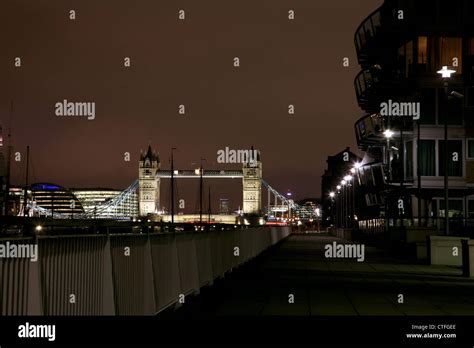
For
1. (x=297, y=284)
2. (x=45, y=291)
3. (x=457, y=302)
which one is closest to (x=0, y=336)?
(x=45, y=291)

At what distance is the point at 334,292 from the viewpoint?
68.7 feet

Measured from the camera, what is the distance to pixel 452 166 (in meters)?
61.8

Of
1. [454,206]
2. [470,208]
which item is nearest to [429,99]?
[454,206]

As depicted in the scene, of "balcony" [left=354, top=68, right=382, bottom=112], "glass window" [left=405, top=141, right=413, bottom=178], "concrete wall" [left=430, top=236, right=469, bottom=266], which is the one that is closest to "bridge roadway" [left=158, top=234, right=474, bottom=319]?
"concrete wall" [left=430, top=236, right=469, bottom=266]

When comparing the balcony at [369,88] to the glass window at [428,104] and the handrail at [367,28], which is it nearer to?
the handrail at [367,28]

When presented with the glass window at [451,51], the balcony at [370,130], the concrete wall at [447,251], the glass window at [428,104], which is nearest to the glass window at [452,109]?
the glass window at [428,104]

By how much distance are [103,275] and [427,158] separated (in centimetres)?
5136

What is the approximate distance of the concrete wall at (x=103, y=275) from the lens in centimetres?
888

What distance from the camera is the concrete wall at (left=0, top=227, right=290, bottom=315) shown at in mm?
8875

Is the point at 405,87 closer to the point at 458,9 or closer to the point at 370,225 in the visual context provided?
the point at 458,9

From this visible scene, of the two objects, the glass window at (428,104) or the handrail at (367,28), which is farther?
the handrail at (367,28)

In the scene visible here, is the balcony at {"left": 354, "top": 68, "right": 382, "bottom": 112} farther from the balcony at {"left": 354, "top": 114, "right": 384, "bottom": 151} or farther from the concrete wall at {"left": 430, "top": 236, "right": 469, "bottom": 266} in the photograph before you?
the concrete wall at {"left": 430, "top": 236, "right": 469, "bottom": 266}

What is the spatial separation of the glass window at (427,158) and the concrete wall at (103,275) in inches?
1643

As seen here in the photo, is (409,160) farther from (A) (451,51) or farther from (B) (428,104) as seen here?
(A) (451,51)
